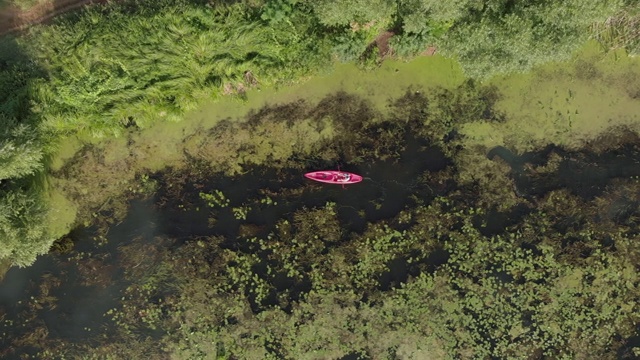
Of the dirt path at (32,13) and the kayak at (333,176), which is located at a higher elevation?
the dirt path at (32,13)

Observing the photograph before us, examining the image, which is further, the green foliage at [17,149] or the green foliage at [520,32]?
the green foliage at [17,149]

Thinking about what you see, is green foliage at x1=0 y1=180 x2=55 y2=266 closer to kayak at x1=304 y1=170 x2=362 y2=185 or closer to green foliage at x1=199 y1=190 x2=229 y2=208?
green foliage at x1=199 y1=190 x2=229 y2=208

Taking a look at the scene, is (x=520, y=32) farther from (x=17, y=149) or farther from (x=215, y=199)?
(x=17, y=149)

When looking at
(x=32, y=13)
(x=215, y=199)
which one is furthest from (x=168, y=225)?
(x=32, y=13)

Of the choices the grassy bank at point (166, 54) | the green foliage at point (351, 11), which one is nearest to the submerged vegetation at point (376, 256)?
the grassy bank at point (166, 54)

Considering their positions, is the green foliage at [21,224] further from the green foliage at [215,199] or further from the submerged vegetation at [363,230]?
the green foliage at [215,199]

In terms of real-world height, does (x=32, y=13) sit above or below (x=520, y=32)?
above
